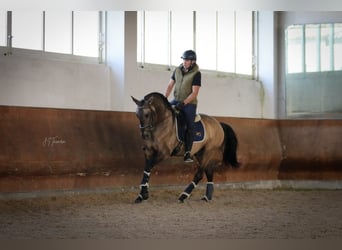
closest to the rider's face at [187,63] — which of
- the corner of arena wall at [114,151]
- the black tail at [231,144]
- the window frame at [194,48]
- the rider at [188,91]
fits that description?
the rider at [188,91]

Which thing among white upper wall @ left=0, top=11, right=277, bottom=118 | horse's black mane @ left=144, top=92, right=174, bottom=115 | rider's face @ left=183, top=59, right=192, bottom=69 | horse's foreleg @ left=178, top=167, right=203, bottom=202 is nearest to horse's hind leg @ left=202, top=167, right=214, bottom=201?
horse's foreleg @ left=178, top=167, right=203, bottom=202

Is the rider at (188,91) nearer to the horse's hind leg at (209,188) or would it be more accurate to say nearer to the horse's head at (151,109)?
the horse's head at (151,109)

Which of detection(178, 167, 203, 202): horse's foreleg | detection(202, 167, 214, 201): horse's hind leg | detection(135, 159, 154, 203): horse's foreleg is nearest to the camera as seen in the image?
detection(135, 159, 154, 203): horse's foreleg

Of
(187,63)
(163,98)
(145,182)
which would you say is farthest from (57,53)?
(145,182)

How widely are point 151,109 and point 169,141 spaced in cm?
54

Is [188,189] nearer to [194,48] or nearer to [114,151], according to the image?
[114,151]

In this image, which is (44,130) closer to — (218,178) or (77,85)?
(77,85)

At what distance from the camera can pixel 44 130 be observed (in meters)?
7.02

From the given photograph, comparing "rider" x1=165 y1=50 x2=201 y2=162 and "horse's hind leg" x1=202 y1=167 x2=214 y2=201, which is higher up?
"rider" x1=165 y1=50 x2=201 y2=162

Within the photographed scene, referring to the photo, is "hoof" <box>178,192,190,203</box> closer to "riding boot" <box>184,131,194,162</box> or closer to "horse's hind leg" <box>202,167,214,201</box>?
"horse's hind leg" <box>202,167,214,201</box>

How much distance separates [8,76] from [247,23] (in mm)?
5986

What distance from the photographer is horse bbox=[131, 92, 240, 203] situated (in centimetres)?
703

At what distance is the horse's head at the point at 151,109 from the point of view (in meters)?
6.93

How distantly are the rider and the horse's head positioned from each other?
0.25 metres
